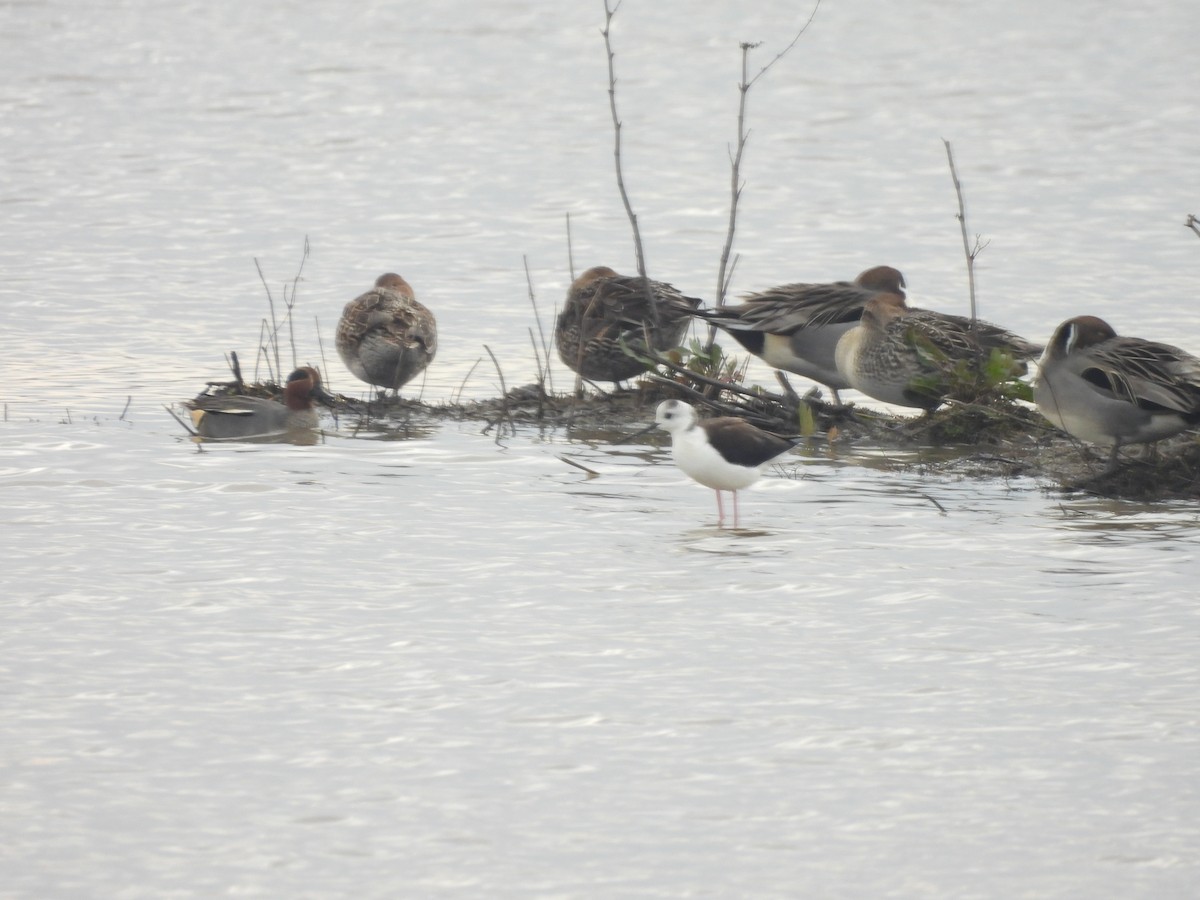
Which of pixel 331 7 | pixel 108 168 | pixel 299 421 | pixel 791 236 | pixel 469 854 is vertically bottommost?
pixel 469 854

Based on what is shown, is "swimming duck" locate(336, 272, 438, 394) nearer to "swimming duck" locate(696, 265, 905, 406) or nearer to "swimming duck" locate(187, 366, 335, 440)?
"swimming duck" locate(187, 366, 335, 440)

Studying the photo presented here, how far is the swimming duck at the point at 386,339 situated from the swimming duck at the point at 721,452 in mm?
3020

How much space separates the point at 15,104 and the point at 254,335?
13866mm

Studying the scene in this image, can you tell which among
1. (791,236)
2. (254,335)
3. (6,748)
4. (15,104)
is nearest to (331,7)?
(15,104)

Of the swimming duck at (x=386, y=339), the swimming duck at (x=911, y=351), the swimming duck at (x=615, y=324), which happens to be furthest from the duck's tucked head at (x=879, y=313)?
the swimming duck at (x=386, y=339)

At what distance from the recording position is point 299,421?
10523 millimetres

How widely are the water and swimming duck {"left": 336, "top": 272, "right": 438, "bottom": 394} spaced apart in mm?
729

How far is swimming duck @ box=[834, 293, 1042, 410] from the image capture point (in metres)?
10.0

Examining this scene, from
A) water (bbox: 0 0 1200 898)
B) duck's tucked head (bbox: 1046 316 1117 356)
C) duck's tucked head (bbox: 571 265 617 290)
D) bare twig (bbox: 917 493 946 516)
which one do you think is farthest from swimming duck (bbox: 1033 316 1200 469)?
duck's tucked head (bbox: 571 265 617 290)

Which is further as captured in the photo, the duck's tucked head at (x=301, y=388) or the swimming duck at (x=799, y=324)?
the swimming duck at (x=799, y=324)

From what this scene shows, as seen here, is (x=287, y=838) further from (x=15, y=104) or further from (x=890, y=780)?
(x=15, y=104)

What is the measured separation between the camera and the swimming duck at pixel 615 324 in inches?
441

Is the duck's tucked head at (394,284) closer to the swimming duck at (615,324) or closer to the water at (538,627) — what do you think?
the water at (538,627)

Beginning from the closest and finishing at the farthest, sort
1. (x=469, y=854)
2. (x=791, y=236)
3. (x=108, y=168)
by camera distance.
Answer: (x=469, y=854) → (x=791, y=236) → (x=108, y=168)
